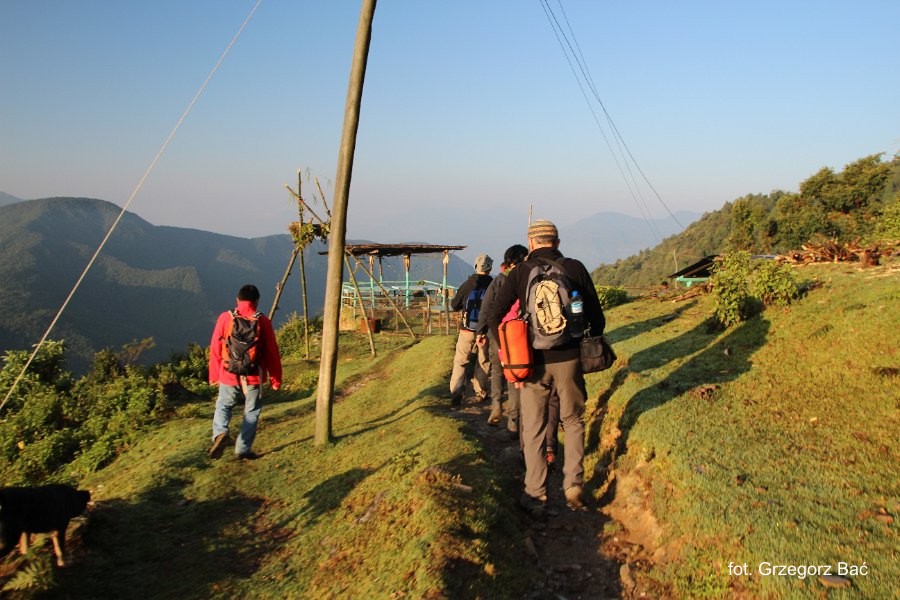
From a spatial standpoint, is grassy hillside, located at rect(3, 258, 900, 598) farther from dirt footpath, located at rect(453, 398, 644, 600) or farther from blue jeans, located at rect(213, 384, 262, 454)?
blue jeans, located at rect(213, 384, 262, 454)

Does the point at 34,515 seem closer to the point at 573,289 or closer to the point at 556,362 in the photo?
the point at 556,362

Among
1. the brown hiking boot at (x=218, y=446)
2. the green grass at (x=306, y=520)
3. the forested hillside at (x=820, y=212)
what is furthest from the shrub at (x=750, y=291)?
the forested hillside at (x=820, y=212)

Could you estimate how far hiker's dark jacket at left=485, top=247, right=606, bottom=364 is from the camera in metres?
5.13

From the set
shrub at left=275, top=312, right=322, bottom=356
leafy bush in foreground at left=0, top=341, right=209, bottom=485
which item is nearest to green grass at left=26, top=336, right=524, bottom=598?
leafy bush in foreground at left=0, top=341, right=209, bottom=485

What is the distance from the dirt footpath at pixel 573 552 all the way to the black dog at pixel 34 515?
3.94 m

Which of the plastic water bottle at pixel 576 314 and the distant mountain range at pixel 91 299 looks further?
the distant mountain range at pixel 91 299

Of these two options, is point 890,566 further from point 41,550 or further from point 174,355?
point 174,355

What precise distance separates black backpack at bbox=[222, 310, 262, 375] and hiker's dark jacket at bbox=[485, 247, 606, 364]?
11.4 ft

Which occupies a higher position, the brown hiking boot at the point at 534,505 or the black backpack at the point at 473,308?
the black backpack at the point at 473,308

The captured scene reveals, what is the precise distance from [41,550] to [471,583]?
12.4ft

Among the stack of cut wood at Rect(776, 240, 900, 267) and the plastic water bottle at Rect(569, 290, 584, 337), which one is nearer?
the plastic water bottle at Rect(569, 290, 584, 337)

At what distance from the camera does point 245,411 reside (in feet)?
23.6

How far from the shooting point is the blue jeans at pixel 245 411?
7059 mm

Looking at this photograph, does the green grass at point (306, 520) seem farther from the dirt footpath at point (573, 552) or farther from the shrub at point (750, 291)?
the shrub at point (750, 291)
